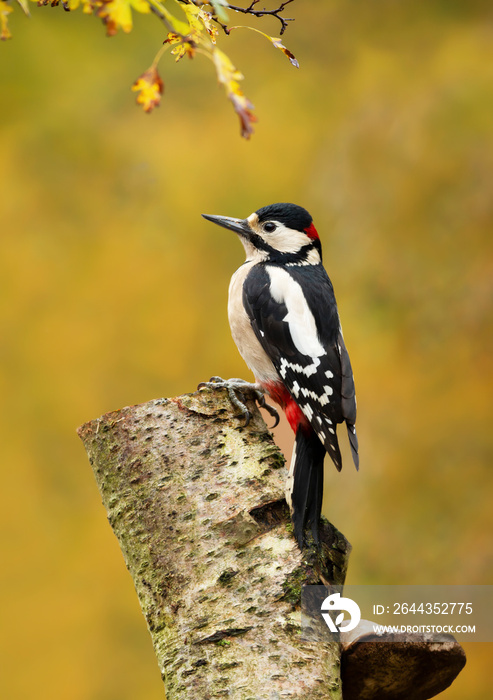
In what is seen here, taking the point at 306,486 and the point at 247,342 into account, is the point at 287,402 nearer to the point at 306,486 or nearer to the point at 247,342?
the point at 247,342

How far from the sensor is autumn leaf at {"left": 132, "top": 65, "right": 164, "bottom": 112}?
32.5 inches

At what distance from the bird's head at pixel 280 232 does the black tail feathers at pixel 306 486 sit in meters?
0.59

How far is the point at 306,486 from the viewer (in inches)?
50.9

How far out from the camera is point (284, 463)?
1.33 m

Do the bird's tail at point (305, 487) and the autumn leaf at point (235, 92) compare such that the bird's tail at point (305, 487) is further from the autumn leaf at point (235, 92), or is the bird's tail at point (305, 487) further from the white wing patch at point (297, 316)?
the autumn leaf at point (235, 92)

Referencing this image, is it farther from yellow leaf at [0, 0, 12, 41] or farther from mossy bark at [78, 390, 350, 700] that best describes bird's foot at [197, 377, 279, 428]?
yellow leaf at [0, 0, 12, 41]

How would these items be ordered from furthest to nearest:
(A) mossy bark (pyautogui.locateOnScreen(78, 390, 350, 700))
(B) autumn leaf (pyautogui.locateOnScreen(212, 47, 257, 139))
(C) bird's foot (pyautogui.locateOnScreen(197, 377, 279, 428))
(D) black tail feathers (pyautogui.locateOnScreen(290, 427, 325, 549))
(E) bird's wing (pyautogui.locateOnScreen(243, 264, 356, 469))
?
(E) bird's wing (pyautogui.locateOnScreen(243, 264, 356, 469)) < (C) bird's foot (pyautogui.locateOnScreen(197, 377, 279, 428)) < (D) black tail feathers (pyautogui.locateOnScreen(290, 427, 325, 549)) < (A) mossy bark (pyautogui.locateOnScreen(78, 390, 350, 700)) < (B) autumn leaf (pyautogui.locateOnScreen(212, 47, 257, 139))

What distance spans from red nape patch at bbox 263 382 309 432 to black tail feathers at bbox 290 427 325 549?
0.10 m

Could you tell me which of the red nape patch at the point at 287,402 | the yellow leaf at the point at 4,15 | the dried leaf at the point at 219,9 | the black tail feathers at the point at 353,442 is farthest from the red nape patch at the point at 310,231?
the yellow leaf at the point at 4,15

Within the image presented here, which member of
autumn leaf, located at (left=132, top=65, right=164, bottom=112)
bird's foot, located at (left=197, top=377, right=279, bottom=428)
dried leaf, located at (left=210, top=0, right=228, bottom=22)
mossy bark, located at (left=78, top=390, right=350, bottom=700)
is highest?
dried leaf, located at (left=210, top=0, right=228, bottom=22)

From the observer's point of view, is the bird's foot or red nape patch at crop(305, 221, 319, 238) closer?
the bird's foot

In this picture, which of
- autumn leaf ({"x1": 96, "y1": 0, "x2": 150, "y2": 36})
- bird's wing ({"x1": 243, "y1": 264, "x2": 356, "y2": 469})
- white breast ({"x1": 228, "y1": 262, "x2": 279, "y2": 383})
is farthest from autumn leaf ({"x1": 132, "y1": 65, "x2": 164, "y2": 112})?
white breast ({"x1": 228, "y1": 262, "x2": 279, "y2": 383})

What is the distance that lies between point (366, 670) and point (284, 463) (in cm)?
40

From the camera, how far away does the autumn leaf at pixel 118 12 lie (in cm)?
77
